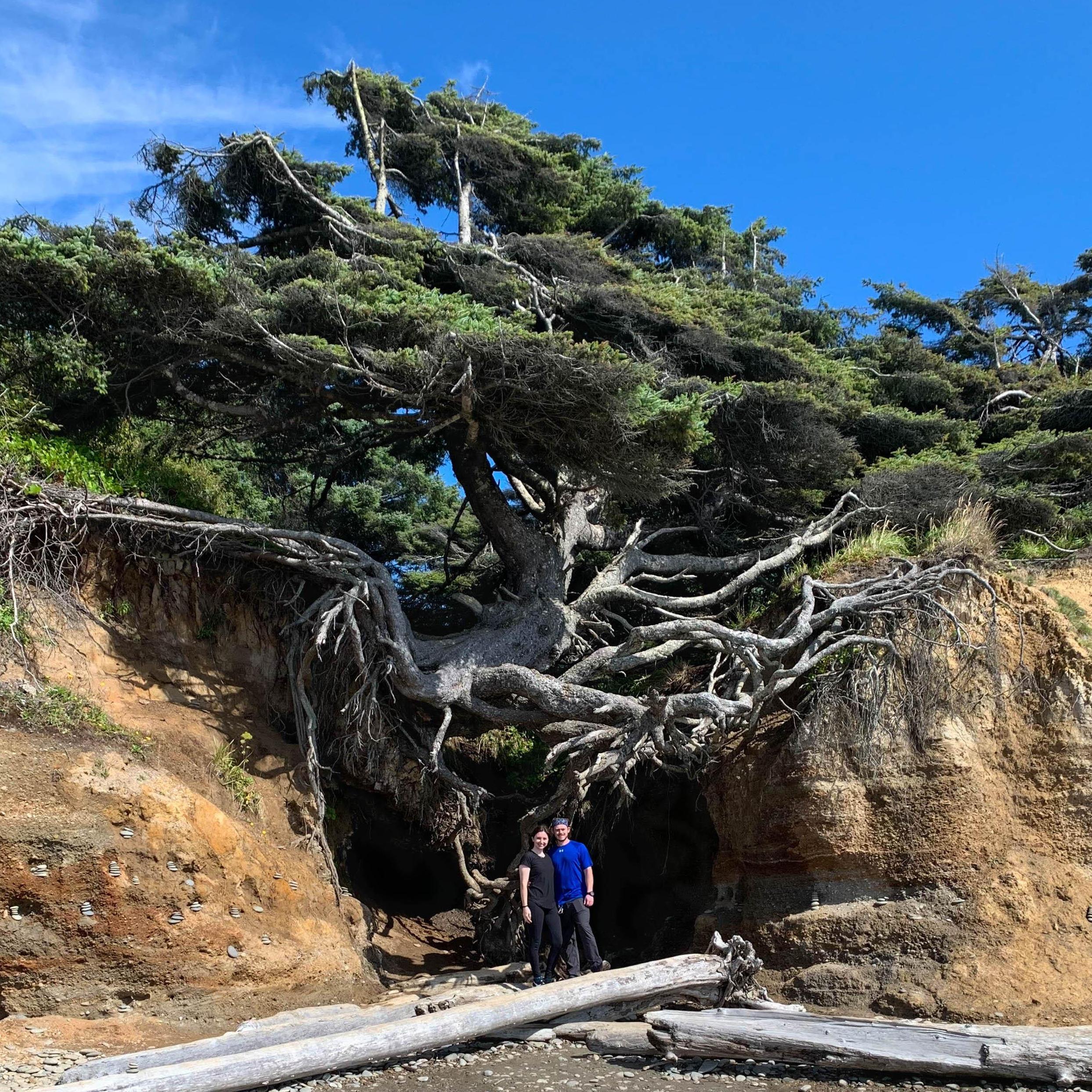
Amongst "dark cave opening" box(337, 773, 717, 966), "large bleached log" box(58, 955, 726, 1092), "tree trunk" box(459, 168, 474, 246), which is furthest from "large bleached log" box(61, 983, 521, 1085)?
"tree trunk" box(459, 168, 474, 246)

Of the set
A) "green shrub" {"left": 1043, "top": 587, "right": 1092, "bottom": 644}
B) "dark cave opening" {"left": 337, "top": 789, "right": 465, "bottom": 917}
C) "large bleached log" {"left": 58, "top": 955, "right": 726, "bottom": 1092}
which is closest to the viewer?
"large bleached log" {"left": 58, "top": 955, "right": 726, "bottom": 1092}

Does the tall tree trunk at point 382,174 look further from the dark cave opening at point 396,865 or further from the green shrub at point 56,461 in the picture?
the dark cave opening at point 396,865

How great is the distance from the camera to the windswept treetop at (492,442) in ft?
36.1

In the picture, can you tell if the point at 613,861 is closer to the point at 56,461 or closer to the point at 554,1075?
the point at 554,1075

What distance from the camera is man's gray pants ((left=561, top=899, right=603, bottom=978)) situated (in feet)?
31.1

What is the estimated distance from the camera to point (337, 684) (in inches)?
487

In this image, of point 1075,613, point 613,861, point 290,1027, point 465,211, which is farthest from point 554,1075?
point 465,211

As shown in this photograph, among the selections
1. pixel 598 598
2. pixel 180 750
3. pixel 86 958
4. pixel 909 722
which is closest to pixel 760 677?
pixel 909 722

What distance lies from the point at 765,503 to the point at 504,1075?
9777 mm

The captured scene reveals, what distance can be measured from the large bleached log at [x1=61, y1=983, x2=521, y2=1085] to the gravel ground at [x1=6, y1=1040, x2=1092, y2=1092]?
14.9 inches

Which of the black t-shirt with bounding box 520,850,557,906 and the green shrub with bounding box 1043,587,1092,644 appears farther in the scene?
the green shrub with bounding box 1043,587,1092,644

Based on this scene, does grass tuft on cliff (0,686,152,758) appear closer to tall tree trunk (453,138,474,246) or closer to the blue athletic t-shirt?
the blue athletic t-shirt

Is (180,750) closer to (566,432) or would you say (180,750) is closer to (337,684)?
(337,684)

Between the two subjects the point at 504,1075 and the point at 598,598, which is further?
the point at 598,598
